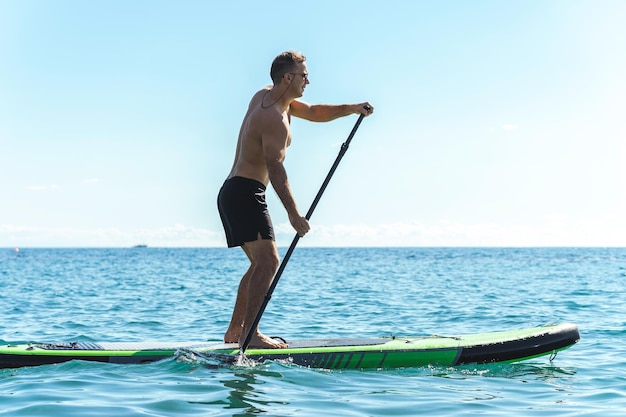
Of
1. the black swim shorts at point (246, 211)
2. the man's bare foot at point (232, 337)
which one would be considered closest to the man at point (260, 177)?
the black swim shorts at point (246, 211)

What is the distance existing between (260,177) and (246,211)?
0.32m

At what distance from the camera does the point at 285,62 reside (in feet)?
20.7

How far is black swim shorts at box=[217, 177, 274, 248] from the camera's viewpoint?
6.24 metres

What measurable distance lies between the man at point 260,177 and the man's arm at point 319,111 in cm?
31

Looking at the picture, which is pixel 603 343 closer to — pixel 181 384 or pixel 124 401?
pixel 181 384

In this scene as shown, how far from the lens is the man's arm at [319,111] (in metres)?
6.74

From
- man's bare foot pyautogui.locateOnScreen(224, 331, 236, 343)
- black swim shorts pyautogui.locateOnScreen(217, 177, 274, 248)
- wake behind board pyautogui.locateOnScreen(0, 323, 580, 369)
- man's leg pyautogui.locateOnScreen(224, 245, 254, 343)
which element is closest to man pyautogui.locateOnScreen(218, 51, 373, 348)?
black swim shorts pyautogui.locateOnScreen(217, 177, 274, 248)

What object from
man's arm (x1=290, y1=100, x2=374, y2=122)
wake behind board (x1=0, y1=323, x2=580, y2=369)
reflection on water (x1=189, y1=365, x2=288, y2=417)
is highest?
man's arm (x1=290, y1=100, x2=374, y2=122)

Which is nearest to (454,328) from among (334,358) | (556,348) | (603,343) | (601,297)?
(603,343)

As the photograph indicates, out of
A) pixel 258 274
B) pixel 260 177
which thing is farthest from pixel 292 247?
pixel 260 177

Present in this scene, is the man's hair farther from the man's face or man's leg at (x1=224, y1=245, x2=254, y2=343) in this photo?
man's leg at (x1=224, y1=245, x2=254, y2=343)

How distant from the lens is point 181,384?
5.74 m

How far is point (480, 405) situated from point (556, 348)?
190 cm

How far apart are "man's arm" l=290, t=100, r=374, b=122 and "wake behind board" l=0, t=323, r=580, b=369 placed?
6.64 ft
